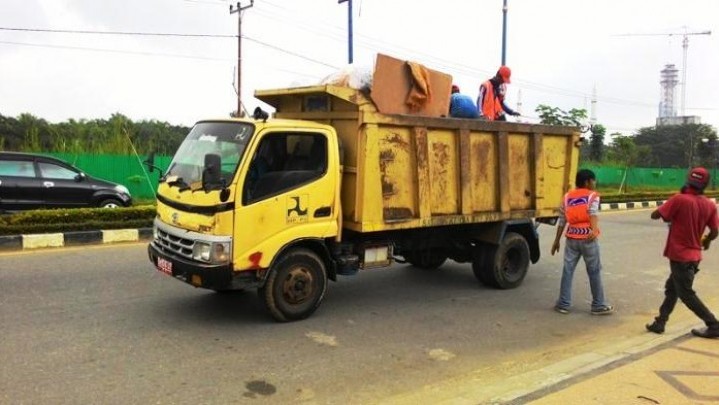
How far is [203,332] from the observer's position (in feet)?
17.8

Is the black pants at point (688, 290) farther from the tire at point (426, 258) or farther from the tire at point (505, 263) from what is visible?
the tire at point (426, 258)

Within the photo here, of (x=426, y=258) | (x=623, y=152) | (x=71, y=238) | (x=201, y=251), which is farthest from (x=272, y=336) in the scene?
(x=623, y=152)

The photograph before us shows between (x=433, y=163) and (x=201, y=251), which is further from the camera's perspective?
(x=433, y=163)

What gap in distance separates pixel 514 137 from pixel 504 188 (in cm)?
65

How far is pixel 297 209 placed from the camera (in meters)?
5.66

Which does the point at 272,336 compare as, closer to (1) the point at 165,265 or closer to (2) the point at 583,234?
(1) the point at 165,265

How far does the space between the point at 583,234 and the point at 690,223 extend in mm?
1149

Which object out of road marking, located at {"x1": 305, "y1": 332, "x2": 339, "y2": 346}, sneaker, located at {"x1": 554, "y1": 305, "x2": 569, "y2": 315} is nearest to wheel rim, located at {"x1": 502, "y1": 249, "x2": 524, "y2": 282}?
sneaker, located at {"x1": 554, "y1": 305, "x2": 569, "y2": 315}

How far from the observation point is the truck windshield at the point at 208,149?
17.8 feet

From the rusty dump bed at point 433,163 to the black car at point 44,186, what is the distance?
22.4 ft

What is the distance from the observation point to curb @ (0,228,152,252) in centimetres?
913

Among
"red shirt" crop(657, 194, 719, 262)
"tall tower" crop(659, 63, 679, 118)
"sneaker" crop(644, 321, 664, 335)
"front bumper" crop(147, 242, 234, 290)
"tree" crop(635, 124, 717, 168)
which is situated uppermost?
"tall tower" crop(659, 63, 679, 118)

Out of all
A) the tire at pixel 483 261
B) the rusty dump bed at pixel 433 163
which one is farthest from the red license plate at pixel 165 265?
the tire at pixel 483 261

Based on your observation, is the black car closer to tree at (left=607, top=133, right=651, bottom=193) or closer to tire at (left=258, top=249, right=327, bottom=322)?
tire at (left=258, top=249, right=327, bottom=322)
